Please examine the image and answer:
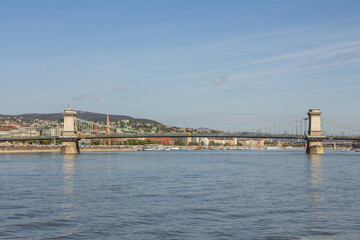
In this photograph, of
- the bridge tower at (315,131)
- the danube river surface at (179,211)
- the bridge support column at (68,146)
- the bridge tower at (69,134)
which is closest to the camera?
the danube river surface at (179,211)

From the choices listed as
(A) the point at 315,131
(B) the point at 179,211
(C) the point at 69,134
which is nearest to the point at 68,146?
(C) the point at 69,134

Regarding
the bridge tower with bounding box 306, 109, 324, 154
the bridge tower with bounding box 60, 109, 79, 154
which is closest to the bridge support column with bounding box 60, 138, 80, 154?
the bridge tower with bounding box 60, 109, 79, 154

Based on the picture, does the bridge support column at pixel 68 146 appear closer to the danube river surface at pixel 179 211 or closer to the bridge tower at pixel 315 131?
the bridge tower at pixel 315 131

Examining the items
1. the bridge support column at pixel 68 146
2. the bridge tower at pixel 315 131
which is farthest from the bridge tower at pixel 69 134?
the bridge tower at pixel 315 131

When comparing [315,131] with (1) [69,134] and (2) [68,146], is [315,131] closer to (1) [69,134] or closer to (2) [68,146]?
(1) [69,134]

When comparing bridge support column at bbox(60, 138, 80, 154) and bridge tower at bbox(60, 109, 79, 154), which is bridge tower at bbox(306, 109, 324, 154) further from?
bridge support column at bbox(60, 138, 80, 154)

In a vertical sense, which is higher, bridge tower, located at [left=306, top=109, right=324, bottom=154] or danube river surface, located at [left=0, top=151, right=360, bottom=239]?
bridge tower, located at [left=306, top=109, right=324, bottom=154]

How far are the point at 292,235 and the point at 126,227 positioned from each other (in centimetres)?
482

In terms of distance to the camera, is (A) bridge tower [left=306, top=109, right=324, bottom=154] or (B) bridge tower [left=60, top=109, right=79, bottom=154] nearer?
(B) bridge tower [left=60, top=109, right=79, bottom=154]

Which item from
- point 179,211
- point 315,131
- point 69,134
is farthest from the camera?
point 315,131

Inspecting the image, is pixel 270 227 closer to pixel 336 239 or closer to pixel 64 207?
pixel 336 239

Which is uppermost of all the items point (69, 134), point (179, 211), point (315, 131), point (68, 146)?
point (315, 131)

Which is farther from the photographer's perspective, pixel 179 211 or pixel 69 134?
pixel 69 134

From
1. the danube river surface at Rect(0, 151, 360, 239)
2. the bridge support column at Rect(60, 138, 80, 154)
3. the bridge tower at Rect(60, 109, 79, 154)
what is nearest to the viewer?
the danube river surface at Rect(0, 151, 360, 239)
